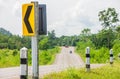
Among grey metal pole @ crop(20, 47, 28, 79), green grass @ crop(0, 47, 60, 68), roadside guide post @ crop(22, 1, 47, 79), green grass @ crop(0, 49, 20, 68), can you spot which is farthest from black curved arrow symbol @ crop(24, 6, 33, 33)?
green grass @ crop(0, 49, 20, 68)

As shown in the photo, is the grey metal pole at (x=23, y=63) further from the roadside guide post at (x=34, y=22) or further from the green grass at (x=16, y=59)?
the green grass at (x=16, y=59)

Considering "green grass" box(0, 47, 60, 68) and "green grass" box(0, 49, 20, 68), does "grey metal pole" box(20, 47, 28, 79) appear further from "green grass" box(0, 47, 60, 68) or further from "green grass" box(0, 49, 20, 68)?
"green grass" box(0, 49, 20, 68)

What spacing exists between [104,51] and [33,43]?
47.6 metres

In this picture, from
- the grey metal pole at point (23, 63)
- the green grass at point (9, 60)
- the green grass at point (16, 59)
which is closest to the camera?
the grey metal pole at point (23, 63)

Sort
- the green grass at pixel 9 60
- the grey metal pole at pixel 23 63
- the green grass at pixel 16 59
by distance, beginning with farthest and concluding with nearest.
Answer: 1. the green grass at pixel 16 59
2. the green grass at pixel 9 60
3. the grey metal pole at pixel 23 63

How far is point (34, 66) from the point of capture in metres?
8.72

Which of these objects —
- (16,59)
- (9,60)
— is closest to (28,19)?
(16,59)

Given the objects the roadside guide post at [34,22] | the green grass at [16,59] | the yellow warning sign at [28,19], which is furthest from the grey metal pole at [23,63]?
the green grass at [16,59]

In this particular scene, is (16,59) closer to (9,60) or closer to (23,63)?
(9,60)

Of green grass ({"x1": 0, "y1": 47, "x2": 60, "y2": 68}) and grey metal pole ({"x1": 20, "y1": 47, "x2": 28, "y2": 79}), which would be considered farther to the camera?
green grass ({"x1": 0, "y1": 47, "x2": 60, "y2": 68})

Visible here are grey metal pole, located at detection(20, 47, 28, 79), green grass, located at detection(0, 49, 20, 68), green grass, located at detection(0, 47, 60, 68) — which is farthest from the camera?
green grass, located at detection(0, 47, 60, 68)

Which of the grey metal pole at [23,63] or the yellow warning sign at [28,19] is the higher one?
the yellow warning sign at [28,19]

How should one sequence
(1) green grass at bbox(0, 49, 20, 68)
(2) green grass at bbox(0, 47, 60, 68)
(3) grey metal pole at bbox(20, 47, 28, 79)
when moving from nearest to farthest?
(3) grey metal pole at bbox(20, 47, 28, 79) → (1) green grass at bbox(0, 49, 20, 68) → (2) green grass at bbox(0, 47, 60, 68)

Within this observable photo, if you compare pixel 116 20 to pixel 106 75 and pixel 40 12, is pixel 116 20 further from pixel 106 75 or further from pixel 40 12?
pixel 40 12
